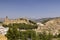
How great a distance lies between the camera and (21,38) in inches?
898

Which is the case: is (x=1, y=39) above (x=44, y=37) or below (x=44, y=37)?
above

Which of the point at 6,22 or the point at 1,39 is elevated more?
the point at 1,39

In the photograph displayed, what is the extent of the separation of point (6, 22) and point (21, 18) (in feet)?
15.1

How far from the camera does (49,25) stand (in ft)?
128

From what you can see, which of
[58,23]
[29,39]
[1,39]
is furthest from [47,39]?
[58,23]

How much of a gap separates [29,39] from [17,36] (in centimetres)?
221

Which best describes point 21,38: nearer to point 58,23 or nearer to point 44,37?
point 44,37

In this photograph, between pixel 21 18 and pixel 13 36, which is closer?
pixel 13 36

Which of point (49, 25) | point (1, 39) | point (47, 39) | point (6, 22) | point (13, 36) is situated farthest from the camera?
point (6, 22)

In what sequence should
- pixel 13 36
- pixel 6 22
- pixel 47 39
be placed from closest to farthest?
pixel 13 36
pixel 47 39
pixel 6 22

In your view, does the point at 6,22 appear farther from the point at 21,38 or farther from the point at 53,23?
the point at 21,38

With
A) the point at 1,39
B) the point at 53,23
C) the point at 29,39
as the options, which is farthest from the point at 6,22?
the point at 1,39

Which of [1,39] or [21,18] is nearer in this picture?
[1,39]

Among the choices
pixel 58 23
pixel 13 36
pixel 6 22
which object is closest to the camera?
pixel 13 36
